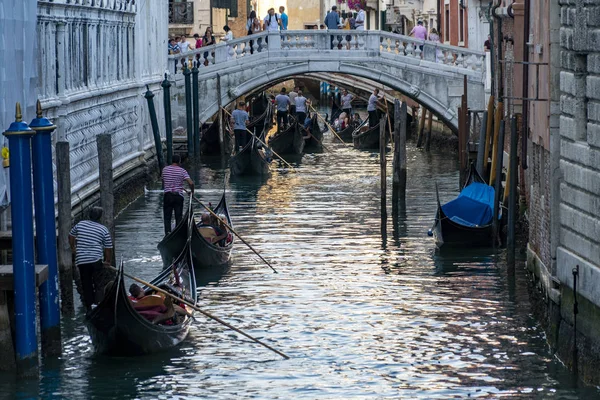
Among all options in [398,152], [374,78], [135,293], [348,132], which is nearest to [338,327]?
[135,293]

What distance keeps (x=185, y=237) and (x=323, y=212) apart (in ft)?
11.5

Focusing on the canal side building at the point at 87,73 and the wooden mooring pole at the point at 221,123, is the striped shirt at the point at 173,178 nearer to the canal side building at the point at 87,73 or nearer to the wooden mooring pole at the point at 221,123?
the canal side building at the point at 87,73

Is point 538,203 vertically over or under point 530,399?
over

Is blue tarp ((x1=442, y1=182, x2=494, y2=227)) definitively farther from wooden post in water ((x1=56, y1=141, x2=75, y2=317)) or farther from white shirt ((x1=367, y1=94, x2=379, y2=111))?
white shirt ((x1=367, y1=94, x2=379, y2=111))

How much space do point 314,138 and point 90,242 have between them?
1366cm

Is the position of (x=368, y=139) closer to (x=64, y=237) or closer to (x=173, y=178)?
(x=173, y=178)

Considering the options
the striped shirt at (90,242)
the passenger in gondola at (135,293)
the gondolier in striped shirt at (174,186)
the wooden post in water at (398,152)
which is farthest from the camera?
the wooden post in water at (398,152)

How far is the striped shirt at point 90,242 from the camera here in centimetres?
845

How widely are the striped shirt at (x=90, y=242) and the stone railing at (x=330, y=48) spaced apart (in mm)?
10940

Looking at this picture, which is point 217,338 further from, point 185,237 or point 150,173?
point 150,173

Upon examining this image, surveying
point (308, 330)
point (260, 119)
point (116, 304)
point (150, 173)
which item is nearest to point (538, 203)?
point (308, 330)

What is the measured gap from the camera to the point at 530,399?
23.7ft

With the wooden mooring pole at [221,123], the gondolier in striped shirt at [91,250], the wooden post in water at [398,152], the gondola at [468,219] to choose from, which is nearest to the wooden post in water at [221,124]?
the wooden mooring pole at [221,123]

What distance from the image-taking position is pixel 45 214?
765 centimetres
